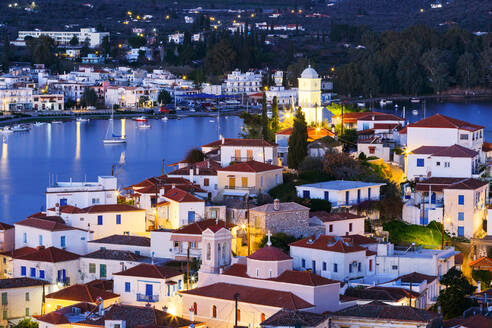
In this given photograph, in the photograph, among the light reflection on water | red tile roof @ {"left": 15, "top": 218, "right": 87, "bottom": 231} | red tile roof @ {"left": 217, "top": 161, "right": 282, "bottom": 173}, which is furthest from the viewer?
the light reflection on water

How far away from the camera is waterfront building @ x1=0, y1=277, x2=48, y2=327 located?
19.3m

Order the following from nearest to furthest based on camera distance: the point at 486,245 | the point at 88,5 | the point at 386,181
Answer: the point at 486,245, the point at 386,181, the point at 88,5

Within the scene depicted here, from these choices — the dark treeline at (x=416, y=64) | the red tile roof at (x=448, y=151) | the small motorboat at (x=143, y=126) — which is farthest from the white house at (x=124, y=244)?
the dark treeline at (x=416, y=64)

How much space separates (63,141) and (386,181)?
26.2m

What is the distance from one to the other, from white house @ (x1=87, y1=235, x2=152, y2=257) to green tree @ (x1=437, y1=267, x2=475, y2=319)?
17.3 feet

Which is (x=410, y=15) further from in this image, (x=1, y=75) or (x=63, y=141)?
(x=63, y=141)

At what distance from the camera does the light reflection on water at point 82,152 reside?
109 feet

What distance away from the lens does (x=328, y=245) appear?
19469 millimetres

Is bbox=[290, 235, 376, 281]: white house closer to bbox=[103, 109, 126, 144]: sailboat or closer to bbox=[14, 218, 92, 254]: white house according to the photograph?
bbox=[14, 218, 92, 254]: white house

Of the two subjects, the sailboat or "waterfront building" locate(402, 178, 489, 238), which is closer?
"waterfront building" locate(402, 178, 489, 238)

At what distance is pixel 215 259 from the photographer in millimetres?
18625

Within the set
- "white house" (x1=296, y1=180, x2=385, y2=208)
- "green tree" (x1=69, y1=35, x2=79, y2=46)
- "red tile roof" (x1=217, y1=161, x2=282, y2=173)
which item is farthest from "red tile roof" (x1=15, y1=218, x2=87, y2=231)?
"green tree" (x1=69, y1=35, x2=79, y2=46)

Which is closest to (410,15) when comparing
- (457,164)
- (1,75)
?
(1,75)

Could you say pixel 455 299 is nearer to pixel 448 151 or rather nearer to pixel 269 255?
pixel 269 255
